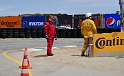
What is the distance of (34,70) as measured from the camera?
10070 millimetres

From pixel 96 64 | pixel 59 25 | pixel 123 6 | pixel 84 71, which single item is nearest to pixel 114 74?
pixel 84 71

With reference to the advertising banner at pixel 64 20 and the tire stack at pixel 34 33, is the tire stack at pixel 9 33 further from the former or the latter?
the advertising banner at pixel 64 20

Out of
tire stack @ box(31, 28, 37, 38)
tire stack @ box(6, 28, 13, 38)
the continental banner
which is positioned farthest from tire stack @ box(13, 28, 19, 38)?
the continental banner

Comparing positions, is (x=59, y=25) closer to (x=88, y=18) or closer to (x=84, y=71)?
(x=88, y=18)

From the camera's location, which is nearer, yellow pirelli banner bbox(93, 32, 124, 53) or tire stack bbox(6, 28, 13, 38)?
yellow pirelli banner bbox(93, 32, 124, 53)

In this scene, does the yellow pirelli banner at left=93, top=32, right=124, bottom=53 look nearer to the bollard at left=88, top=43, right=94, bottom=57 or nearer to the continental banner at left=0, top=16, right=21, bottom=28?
the bollard at left=88, top=43, right=94, bottom=57

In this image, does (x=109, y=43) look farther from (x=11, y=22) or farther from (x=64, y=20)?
(x=64, y=20)

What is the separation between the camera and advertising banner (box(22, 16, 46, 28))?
3989 cm

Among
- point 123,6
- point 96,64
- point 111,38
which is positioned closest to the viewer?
point 96,64

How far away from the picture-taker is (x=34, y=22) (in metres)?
40.2

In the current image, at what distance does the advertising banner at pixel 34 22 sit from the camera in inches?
1570

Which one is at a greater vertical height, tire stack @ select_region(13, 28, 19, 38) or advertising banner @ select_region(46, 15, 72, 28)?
advertising banner @ select_region(46, 15, 72, 28)

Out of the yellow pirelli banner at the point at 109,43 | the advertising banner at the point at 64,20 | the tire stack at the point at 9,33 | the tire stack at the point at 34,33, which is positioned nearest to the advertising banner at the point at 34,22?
the advertising banner at the point at 64,20

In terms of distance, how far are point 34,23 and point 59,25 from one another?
14.9 ft
